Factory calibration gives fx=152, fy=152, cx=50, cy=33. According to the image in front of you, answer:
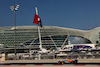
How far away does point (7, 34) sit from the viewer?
130 m

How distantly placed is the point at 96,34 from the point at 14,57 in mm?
123605

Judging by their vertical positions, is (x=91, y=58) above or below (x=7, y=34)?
below

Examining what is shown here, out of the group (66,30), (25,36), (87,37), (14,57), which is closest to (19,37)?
(25,36)

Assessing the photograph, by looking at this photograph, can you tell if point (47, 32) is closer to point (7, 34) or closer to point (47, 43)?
point (47, 43)

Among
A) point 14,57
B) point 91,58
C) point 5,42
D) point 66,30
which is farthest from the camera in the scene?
point 66,30

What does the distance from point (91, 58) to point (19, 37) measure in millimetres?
109791

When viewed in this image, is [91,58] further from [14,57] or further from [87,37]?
[87,37]

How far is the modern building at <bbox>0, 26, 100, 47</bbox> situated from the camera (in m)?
130

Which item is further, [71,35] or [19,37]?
[71,35]

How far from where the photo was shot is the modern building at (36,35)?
130 metres

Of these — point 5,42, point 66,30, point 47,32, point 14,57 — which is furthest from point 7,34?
point 14,57

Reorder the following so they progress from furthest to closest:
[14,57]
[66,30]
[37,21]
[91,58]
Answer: [66,30]
[37,21]
[14,57]
[91,58]

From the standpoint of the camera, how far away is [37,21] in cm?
5366

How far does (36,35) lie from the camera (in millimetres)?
133625
